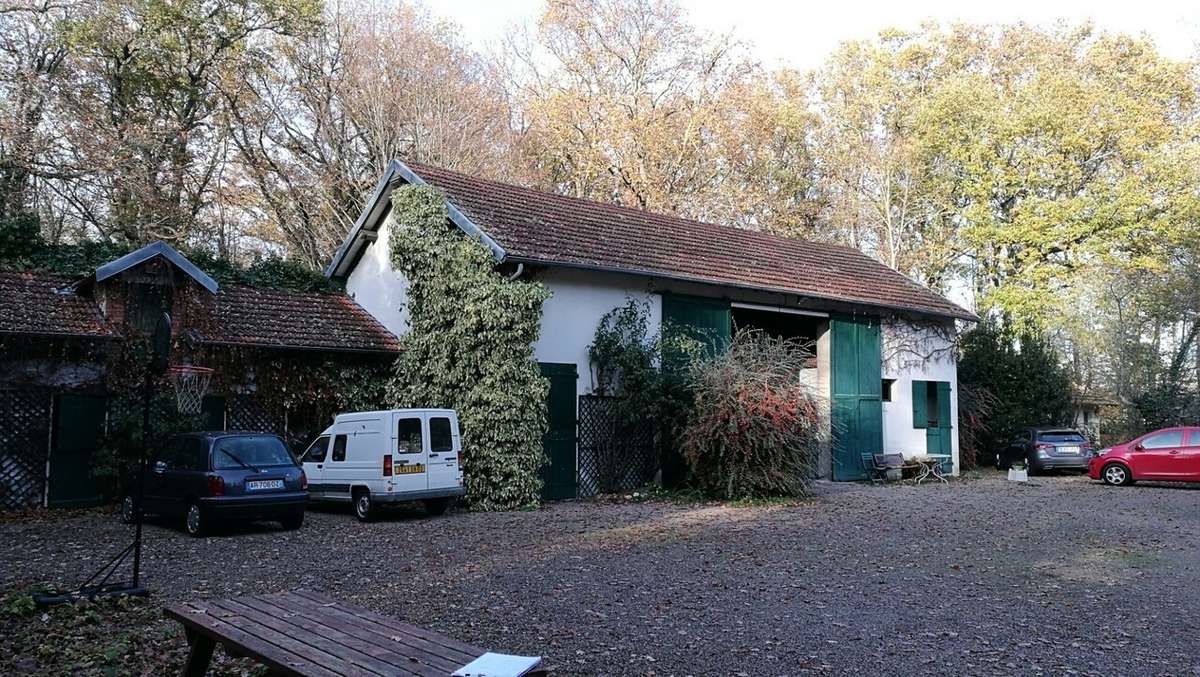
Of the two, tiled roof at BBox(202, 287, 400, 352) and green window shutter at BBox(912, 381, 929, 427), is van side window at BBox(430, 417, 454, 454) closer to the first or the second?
tiled roof at BBox(202, 287, 400, 352)

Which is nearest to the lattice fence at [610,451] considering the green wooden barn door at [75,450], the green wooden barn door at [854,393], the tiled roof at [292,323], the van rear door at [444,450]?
the van rear door at [444,450]

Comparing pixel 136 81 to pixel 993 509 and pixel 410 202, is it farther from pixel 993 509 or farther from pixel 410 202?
pixel 993 509

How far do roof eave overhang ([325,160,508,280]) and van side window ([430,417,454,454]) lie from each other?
3.16 meters

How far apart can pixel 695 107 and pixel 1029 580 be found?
2489cm

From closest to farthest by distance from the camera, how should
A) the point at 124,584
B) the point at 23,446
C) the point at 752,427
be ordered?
the point at 124,584 → the point at 23,446 → the point at 752,427

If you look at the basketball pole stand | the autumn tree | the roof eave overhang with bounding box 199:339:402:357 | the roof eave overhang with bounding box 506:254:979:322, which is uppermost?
the autumn tree

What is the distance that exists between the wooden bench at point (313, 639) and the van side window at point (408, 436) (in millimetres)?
7810

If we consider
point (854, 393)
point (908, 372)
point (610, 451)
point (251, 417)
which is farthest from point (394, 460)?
point (908, 372)

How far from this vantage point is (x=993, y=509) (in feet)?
50.3

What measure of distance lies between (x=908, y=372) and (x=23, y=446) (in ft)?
63.5

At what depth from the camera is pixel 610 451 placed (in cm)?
1722

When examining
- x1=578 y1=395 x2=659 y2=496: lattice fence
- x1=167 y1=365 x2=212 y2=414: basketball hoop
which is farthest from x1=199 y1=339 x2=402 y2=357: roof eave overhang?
x1=578 y1=395 x2=659 y2=496: lattice fence

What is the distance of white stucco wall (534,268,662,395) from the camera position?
16391mm

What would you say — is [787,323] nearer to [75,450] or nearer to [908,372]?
[908,372]
